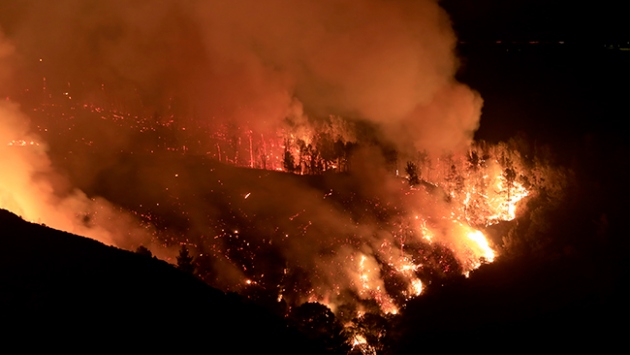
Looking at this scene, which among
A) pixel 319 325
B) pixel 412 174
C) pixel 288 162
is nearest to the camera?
pixel 319 325

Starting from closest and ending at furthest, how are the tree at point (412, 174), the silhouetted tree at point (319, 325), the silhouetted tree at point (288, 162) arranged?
the silhouetted tree at point (319, 325) → the tree at point (412, 174) → the silhouetted tree at point (288, 162)

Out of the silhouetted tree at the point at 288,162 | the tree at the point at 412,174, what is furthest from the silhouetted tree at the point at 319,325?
the silhouetted tree at the point at 288,162

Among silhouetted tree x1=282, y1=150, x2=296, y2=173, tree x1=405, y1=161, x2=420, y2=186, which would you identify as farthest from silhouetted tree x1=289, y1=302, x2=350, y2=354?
silhouetted tree x1=282, y1=150, x2=296, y2=173

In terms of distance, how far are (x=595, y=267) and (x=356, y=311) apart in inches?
426

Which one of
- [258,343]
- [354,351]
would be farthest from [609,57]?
[258,343]

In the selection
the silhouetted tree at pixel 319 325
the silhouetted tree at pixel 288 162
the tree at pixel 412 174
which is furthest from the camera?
the silhouetted tree at pixel 288 162

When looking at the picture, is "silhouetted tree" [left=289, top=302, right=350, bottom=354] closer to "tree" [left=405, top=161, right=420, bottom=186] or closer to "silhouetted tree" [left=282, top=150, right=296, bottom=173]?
"tree" [left=405, top=161, right=420, bottom=186]

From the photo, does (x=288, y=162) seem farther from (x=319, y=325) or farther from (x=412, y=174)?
(x=319, y=325)

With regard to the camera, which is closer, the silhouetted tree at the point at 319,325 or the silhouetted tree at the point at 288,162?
the silhouetted tree at the point at 319,325

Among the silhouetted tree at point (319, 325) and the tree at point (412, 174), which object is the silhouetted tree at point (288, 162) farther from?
the silhouetted tree at point (319, 325)

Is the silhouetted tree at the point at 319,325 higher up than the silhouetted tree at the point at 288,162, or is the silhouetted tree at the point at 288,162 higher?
the silhouetted tree at the point at 288,162

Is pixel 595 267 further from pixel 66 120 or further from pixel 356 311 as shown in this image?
pixel 66 120

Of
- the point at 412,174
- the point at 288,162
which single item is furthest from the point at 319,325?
the point at 288,162

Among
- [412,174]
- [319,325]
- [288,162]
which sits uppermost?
[412,174]
